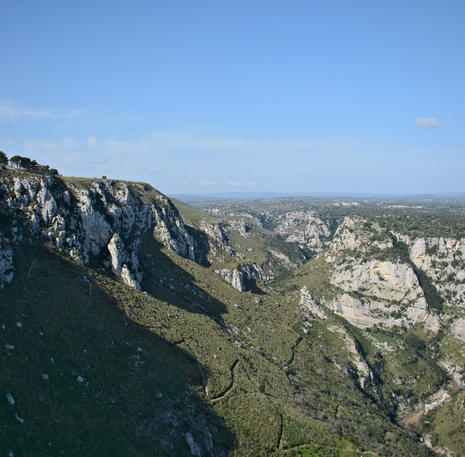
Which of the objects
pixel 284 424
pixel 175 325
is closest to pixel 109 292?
pixel 175 325

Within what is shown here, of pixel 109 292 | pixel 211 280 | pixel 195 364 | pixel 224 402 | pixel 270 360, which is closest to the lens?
pixel 224 402

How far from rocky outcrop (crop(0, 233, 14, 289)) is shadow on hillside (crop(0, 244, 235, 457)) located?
5.55ft

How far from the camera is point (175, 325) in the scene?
307 feet

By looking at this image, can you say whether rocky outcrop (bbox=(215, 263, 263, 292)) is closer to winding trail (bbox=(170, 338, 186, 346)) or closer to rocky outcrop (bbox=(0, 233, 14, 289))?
winding trail (bbox=(170, 338, 186, 346))

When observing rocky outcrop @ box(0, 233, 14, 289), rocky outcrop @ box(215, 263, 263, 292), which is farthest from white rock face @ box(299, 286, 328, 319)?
rocky outcrop @ box(0, 233, 14, 289)

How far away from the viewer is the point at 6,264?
66.8 m

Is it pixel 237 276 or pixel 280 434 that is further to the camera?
pixel 237 276

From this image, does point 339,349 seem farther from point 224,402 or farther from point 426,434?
point 224,402

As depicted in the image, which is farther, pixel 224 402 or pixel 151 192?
pixel 151 192

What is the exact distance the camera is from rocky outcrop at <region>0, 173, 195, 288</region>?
85.5m

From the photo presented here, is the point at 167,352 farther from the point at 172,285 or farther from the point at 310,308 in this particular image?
the point at 310,308

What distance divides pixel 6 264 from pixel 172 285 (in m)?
62.2

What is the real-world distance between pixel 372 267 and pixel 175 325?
14528 centimetres

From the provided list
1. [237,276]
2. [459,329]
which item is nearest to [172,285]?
[237,276]
